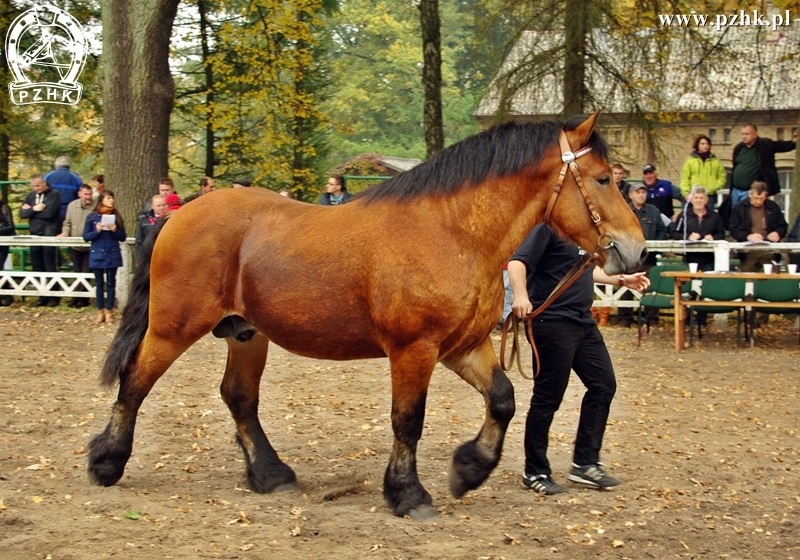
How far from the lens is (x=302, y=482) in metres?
6.11

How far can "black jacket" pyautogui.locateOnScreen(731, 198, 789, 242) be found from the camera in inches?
516

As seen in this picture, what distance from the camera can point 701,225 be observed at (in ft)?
43.4

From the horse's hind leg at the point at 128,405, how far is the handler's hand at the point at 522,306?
6.43 ft

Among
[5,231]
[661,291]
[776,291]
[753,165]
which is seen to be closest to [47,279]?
[5,231]

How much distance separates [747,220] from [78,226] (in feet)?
33.9

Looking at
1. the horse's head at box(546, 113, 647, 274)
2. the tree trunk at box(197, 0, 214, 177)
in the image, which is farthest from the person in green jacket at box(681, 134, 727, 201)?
the tree trunk at box(197, 0, 214, 177)

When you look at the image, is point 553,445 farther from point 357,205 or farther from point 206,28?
point 206,28

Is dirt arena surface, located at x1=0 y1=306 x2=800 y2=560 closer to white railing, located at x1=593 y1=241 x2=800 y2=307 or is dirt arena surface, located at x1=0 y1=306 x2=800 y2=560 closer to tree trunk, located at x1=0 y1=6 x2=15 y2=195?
white railing, located at x1=593 y1=241 x2=800 y2=307

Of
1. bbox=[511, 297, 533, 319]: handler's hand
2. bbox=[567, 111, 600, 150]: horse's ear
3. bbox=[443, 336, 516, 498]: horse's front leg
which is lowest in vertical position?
bbox=[443, 336, 516, 498]: horse's front leg

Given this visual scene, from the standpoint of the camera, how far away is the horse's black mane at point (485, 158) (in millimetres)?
5395

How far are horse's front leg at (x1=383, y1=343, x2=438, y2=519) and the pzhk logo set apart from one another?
18.0 metres

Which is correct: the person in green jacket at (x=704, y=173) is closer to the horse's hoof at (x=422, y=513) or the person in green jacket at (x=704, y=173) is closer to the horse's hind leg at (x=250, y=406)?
the horse's hind leg at (x=250, y=406)

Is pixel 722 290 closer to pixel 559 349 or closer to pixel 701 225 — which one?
pixel 701 225

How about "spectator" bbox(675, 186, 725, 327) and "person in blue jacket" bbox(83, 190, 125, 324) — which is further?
"person in blue jacket" bbox(83, 190, 125, 324)
